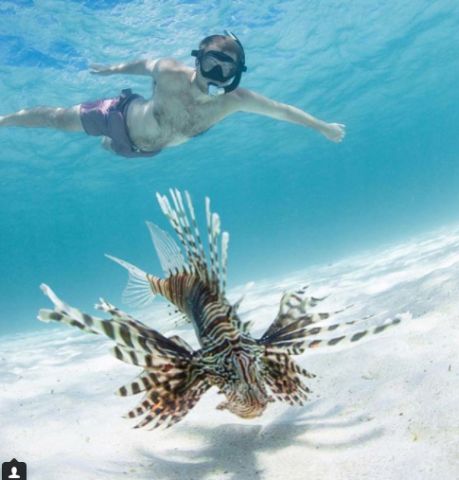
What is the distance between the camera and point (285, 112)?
5.43 metres

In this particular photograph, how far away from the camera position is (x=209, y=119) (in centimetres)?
583

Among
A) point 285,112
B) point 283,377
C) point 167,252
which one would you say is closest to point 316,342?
point 283,377

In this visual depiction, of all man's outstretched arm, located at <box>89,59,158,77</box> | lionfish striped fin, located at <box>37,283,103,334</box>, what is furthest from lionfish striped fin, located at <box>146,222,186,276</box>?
man's outstretched arm, located at <box>89,59,158,77</box>

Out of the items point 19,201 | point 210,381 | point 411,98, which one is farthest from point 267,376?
point 411,98

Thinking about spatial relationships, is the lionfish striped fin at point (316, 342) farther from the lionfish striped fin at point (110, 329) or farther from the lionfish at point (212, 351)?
the lionfish striped fin at point (110, 329)

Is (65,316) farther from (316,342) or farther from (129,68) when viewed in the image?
(129,68)

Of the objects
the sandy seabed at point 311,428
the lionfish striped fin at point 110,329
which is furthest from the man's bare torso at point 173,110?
the lionfish striped fin at point 110,329

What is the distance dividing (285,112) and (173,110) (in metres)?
1.46

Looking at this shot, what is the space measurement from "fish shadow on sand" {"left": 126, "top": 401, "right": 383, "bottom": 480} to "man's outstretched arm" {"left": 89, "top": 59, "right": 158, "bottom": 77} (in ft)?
→ 16.1

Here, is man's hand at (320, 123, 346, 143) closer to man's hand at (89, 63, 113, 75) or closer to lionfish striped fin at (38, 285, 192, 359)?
man's hand at (89, 63, 113, 75)

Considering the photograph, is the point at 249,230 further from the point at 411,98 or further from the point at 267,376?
the point at 267,376

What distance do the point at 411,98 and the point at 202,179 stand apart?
19095 millimetres

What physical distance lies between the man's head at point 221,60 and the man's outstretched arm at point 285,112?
0.67m

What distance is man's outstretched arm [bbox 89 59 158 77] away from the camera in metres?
5.91
